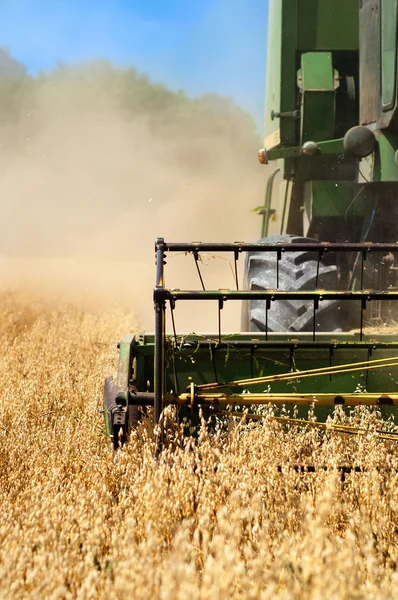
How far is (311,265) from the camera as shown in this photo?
469 cm

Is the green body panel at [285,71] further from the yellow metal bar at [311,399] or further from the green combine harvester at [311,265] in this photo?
the yellow metal bar at [311,399]

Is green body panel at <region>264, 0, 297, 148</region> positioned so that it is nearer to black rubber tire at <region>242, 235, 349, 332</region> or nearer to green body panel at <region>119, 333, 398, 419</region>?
black rubber tire at <region>242, 235, 349, 332</region>

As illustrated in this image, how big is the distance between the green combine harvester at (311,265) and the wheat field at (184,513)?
248mm

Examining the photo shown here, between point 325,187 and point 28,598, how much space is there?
4125 mm

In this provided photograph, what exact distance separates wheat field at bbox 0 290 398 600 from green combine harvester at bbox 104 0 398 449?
248 mm

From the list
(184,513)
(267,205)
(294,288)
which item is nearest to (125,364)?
(184,513)

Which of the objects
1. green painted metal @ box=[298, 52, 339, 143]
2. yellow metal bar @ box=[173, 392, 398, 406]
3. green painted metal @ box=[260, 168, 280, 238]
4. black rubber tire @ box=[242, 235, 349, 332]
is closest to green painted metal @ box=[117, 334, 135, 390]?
yellow metal bar @ box=[173, 392, 398, 406]

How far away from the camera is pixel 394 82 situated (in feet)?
15.5

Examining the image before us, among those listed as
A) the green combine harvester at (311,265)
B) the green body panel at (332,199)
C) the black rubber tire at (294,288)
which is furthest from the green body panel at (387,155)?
the black rubber tire at (294,288)

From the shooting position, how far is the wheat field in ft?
5.61


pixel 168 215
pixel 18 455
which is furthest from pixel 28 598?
pixel 168 215

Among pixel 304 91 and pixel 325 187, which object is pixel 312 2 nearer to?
pixel 304 91

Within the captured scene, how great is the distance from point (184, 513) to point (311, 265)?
8.30 ft

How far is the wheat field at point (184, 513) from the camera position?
5.61 ft
